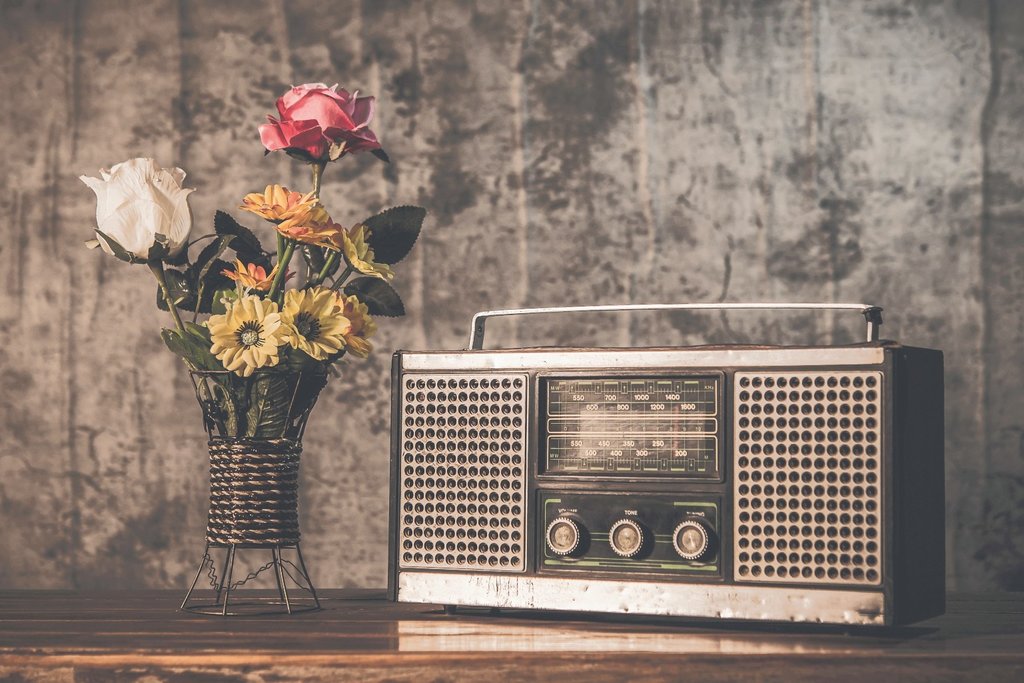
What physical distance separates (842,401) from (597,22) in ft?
3.07

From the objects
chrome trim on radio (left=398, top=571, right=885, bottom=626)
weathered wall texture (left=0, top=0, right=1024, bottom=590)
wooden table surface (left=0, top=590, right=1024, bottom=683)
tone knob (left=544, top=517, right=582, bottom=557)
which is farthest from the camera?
weathered wall texture (left=0, top=0, right=1024, bottom=590)

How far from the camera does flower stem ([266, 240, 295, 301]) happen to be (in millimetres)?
1463

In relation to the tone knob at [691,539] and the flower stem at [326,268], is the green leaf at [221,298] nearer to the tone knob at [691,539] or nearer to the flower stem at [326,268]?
the flower stem at [326,268]

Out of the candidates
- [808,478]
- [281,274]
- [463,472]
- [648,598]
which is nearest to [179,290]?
[281,274]

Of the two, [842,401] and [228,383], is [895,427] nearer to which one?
[842,401]

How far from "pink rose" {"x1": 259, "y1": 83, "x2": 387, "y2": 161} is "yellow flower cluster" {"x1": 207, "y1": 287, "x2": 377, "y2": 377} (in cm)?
17

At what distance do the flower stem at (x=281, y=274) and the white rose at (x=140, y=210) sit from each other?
0.39ft

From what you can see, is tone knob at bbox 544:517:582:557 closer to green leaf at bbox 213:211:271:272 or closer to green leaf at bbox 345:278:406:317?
green leaf at bbox 345:278:406:317

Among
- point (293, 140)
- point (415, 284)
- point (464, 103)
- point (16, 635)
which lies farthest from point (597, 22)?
point (16, 635)

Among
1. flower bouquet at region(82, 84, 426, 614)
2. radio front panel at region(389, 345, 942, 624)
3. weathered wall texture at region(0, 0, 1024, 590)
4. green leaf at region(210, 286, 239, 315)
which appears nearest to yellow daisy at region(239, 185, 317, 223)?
flower bouquet at region(82, 84, 426, 614)

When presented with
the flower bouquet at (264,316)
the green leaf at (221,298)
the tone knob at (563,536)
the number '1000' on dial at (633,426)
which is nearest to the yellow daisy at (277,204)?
the flower bouquet at (264,316)

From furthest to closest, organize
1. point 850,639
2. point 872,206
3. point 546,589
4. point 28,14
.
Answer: point 28,14
point 872,206
point 546,589
point 850,639

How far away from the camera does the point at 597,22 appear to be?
6.51 ft

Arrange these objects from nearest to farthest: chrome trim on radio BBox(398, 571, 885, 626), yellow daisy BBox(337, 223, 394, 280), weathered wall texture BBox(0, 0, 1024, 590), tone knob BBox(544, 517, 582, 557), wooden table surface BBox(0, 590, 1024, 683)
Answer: wooden table surface BBox(0, 590, 1024, 683)
chrome trim on radio BBox(398, 571, 885, 626)
tone knob BBox(544, 517, 582, 557)
yellow daisy BBox(337, 223, 394, 280)
weathered wall texture BBox(0, 0, 1024, 590)
